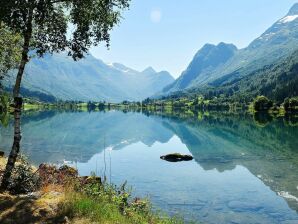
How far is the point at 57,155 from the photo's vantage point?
7706 centimetres

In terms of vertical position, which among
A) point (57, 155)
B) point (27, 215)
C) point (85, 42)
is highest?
point (85, 42)

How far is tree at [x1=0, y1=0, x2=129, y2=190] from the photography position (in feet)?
84.0

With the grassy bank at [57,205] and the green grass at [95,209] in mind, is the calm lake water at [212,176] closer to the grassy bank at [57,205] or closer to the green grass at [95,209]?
the green grass at [95,209]

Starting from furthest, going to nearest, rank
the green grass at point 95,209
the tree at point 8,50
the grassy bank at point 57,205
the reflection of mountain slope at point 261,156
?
the reflection of mountain slope at point 261,156 < the tree at point 8,50 < the green grass at point 95,209 < the grassy bank at point 57,205

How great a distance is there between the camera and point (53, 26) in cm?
2783

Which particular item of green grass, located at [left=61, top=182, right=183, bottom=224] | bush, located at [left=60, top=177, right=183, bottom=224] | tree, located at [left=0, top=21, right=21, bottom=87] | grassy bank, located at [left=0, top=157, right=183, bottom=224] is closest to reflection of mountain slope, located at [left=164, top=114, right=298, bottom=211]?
bush, located at [left=60, top=177, right=183, bottom=224]

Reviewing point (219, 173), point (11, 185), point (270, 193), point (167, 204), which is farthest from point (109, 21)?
point (219, 173)

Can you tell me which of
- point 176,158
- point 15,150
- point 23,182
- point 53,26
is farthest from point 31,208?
point 176,158

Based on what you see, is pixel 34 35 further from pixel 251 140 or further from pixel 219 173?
pixel 251 140

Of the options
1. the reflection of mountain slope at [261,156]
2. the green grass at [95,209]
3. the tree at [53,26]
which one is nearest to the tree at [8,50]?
the tree at [53,26]

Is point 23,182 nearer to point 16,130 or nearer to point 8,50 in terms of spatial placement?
point 16,130

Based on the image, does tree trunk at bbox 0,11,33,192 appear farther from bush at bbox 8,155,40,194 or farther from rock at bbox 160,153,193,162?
rock at bbox 160,153,193,162

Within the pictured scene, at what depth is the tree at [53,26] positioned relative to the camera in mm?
25594

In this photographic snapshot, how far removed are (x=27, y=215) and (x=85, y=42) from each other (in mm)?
14034
